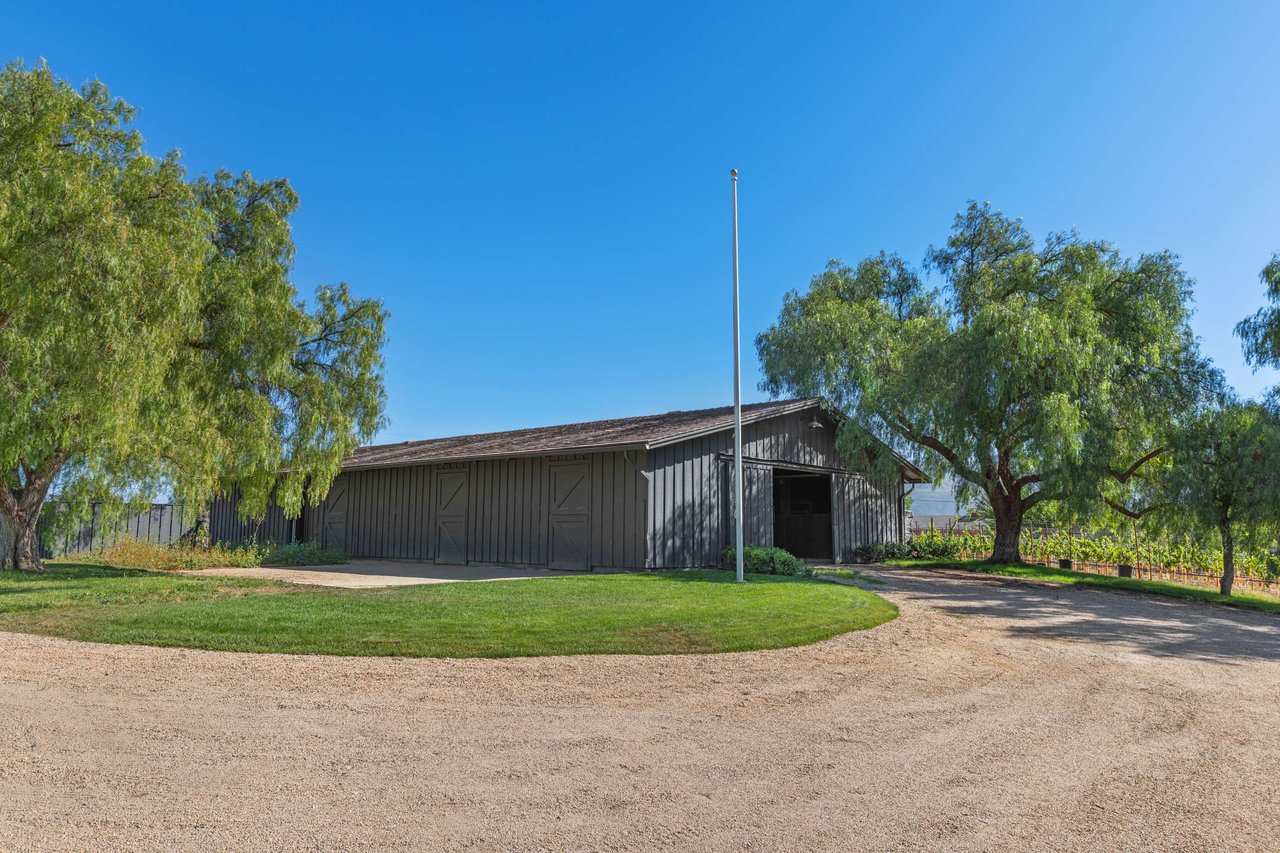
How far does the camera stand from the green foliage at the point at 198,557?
52.0 ft

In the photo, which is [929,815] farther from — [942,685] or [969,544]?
[969,544]

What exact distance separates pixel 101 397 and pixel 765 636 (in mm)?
9187

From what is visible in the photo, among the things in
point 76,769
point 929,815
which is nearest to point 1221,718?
point 929,815

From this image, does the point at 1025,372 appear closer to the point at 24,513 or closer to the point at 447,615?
the point at 447,615

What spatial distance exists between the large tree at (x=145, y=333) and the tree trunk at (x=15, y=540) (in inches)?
1.2

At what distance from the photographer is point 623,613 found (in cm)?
845

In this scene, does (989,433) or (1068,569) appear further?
(1068,569)

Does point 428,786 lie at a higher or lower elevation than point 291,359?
lower

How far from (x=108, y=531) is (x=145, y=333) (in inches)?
195

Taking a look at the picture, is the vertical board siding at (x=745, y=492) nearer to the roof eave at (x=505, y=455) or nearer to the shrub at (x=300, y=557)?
the roof eave at (x=505, y=455)

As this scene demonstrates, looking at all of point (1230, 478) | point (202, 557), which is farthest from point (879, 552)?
point (202, 557)

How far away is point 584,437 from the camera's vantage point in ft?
56.9

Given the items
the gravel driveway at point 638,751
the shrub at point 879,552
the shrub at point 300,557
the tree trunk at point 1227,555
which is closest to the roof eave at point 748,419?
the shrub at point 879,552

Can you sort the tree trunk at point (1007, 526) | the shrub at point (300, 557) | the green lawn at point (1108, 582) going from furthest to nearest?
the tree trunk at point (1007, 526), the shrub at point (300, 557), the green lawn at point (1108, 582)
